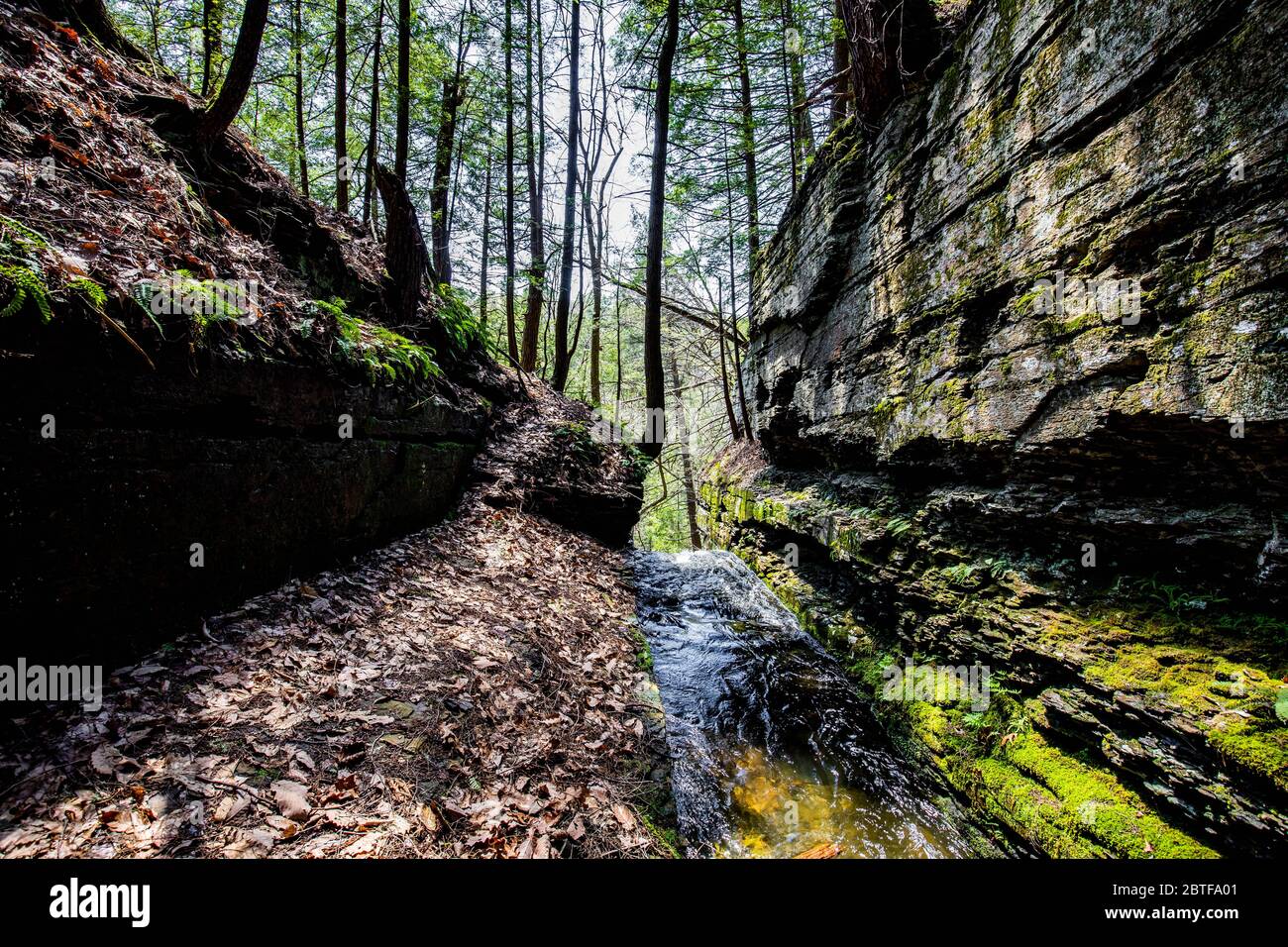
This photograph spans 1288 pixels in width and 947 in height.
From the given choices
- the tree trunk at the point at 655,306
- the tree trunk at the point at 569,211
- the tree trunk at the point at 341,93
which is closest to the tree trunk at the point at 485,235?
the tree trunk at the point at 569,211

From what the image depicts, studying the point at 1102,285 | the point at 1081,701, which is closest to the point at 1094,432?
the point at 1102,285

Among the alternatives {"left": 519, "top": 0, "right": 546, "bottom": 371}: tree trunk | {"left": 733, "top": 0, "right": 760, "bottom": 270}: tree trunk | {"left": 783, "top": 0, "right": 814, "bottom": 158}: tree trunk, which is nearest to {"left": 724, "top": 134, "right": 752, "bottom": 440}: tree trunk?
{"left": 733, "top": 0, "right": 760, "bottom": 270}: tree trunk

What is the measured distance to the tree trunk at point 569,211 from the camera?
1235 centimetres

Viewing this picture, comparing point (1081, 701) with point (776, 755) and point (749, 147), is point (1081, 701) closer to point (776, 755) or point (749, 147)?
point (776, 755)

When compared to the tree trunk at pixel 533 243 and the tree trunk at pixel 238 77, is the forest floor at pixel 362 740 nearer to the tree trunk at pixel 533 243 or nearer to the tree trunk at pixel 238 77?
the tree trunk at pixel 238 77

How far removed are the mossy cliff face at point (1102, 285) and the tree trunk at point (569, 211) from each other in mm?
7839

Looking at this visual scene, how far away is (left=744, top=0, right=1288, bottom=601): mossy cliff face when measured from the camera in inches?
124

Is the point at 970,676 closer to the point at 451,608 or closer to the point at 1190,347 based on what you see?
the point at 1190,347

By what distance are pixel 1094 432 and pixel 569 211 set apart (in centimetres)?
1283

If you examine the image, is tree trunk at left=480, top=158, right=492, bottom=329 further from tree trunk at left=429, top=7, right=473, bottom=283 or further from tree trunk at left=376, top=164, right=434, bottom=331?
tree trunk at left=376, top=164, right=434, bottom=331

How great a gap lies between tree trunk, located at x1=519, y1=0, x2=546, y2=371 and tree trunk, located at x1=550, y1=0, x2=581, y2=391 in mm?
636
